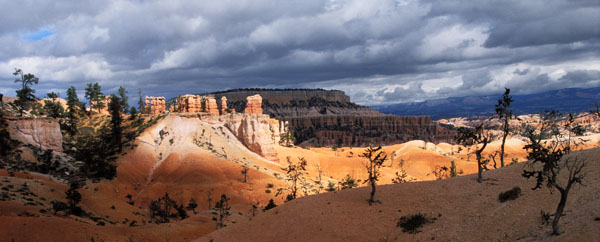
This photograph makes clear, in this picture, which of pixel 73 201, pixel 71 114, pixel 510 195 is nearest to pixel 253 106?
pixel 71 114

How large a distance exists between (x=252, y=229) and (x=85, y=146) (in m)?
49.1

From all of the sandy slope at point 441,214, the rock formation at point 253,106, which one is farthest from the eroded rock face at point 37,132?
the rock formation at point 253,106

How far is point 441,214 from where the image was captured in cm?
2322

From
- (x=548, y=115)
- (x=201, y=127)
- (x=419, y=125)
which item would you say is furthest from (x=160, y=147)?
(x=419, y=125)

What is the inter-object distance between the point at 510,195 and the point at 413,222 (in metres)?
6.03

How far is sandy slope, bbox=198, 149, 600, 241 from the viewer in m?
18.4

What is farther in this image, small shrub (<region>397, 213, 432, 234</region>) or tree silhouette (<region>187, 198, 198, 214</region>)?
tree silhouette (<region>187, 198, 198, 214</region>)

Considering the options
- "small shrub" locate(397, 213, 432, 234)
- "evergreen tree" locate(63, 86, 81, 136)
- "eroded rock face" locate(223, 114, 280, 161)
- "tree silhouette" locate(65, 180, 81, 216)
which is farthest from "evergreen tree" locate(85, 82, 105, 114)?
"small shrub" locate(397, 213, 432, 234)

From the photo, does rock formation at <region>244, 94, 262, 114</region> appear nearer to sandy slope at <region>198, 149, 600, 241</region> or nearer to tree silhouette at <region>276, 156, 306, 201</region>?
tree silhouette at <region>276, 156, 306, 201</region>

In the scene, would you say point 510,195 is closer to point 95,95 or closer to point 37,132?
point 37,132

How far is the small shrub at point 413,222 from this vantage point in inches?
877

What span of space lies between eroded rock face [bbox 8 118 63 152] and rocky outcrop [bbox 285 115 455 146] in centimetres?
11840

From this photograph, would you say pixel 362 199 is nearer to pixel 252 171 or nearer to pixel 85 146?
pixel 252 171

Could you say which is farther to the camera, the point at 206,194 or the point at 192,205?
the point at 206,194
